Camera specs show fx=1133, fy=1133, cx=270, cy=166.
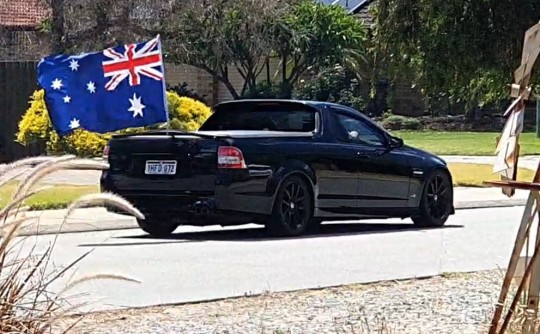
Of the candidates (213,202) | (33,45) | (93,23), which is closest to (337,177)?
(213,202)

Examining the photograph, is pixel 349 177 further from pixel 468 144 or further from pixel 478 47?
pixel 468 144

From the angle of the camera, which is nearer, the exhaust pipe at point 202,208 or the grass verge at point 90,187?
the exhaust pipe at point 202,208

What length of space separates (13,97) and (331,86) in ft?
57.7

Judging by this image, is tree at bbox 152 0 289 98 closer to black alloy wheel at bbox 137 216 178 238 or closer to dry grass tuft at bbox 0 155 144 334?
black alloy wheel at bbox 137 216 178 238

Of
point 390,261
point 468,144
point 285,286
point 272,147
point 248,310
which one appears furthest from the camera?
point 468,144

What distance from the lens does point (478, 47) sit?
28.4 feet

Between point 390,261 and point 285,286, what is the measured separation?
207 cm

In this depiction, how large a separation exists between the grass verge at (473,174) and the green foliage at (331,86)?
1614 cm

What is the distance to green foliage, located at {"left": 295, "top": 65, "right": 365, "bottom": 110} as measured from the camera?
41656 mm

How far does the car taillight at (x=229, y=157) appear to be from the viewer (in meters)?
13.0

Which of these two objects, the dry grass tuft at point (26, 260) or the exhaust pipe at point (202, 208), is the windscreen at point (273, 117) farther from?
the dry grass tuft at point (26, 260)

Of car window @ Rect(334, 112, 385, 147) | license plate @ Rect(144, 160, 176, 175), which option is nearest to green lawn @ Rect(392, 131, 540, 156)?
car window @ Rect(334, 112, 385, 147)

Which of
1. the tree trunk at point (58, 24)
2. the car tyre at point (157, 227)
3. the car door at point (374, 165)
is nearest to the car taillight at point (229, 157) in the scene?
the car tyre at point (157, 227)

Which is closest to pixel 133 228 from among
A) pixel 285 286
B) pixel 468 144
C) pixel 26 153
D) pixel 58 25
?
pixel 285 286
